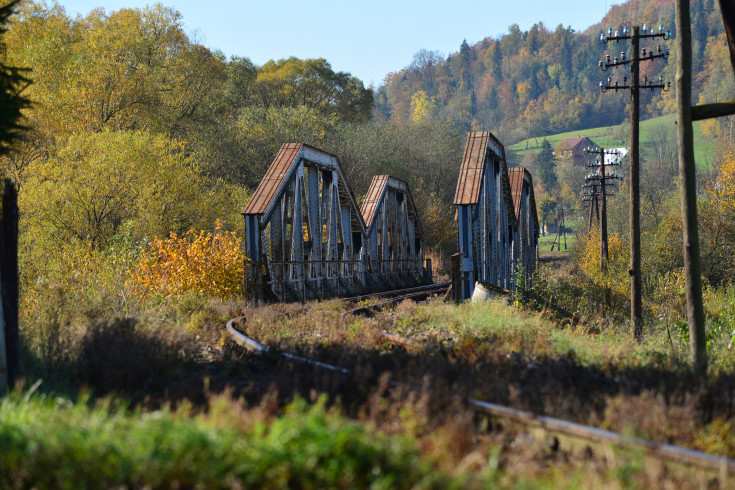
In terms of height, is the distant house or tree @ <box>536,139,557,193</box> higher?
the distant house

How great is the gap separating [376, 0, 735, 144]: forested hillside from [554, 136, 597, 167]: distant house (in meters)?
18.4

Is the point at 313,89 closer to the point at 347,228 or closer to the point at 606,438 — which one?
the point at 347,228

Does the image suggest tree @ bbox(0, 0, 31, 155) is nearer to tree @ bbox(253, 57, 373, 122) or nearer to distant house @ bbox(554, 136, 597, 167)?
tree @ bbox(253, 57, 373, 122)

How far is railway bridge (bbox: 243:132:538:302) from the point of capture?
48.4 feet

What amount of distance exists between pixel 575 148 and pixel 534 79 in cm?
4173

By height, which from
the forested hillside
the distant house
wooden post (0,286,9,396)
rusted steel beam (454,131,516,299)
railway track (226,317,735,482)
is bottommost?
railway track (226,317,735,482)

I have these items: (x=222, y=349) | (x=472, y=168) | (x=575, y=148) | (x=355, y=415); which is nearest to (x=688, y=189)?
(x=355, y=415)

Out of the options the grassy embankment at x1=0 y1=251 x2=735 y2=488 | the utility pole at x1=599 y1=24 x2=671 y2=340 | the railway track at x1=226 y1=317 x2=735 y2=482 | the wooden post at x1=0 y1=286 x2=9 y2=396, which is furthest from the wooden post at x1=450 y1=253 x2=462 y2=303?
the wooden post at x1=0 y1=286 x2=9 y2=396

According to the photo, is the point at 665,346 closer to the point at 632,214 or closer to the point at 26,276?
the point at 632,214

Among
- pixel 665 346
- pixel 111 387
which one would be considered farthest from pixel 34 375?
pixel 665 346

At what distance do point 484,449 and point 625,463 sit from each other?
0.79 metres

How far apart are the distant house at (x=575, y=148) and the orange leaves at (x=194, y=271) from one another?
138609 mm

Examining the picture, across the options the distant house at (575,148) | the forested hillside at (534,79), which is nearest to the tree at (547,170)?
the distant house at (575,148)

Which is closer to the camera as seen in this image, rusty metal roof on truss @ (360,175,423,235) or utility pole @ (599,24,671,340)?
utility pole @ (599,24,671,340)
